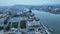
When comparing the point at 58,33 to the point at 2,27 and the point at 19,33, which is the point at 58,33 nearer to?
the point at 19,33

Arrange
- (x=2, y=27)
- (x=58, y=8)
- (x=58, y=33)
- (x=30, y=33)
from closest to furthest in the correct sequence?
(x=30, y=33) < (x=58, y=33) < (x=2, y=27) < (x=58, y=8)

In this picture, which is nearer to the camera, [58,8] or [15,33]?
[15,33]

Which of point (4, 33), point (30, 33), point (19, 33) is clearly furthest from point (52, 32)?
point (4, 33)

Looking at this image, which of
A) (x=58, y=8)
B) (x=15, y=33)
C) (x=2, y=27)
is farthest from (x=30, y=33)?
(x=58, y=8)

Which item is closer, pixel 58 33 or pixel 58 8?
pixel 58 33

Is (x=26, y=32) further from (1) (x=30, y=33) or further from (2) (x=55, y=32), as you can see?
(2) (x=55, y=32)

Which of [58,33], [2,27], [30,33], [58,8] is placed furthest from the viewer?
[58,8]

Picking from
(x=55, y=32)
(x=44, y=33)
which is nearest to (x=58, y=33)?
(x=55, y=32)
